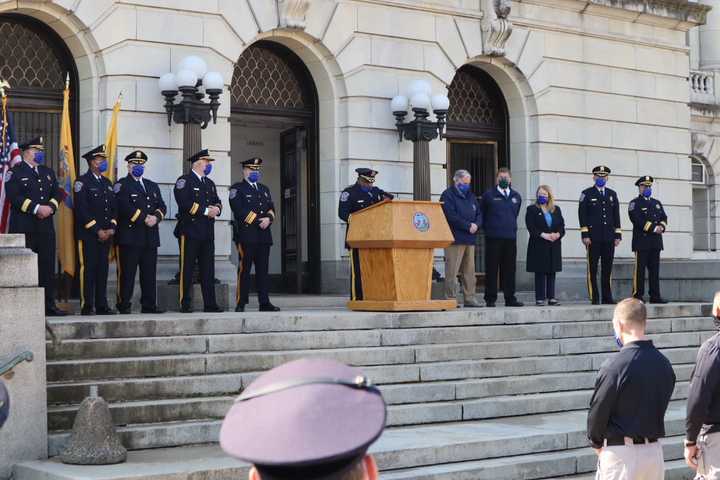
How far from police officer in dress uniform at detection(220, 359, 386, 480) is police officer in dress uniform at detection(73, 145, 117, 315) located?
1156 centimetres

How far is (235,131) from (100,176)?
7.84 metres

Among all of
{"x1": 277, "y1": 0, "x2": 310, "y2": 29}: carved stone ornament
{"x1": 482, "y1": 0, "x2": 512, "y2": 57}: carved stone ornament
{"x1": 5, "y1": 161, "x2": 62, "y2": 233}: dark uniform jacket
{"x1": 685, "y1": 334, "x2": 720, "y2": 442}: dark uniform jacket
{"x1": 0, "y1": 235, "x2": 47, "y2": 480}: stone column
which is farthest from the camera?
{"x1": 482, "y1": 0, "x2": 512, "y2": 57}: carved stone ornament

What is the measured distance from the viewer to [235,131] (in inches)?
843

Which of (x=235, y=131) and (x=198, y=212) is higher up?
(x=235, y=131)

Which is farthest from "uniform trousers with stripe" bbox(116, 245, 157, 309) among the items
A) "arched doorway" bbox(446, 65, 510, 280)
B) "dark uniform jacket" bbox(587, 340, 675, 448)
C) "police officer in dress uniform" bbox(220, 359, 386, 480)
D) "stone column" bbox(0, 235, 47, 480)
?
"police officer in dress uniform" bbox(220, 359, 386, 480)

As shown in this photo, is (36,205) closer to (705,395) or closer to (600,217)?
(705,395)

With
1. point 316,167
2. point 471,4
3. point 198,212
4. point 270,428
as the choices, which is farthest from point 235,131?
point 270,428

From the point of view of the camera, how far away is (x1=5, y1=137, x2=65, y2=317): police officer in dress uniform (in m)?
12.5

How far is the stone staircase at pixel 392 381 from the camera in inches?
377

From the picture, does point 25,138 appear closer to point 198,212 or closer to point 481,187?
point 198,212

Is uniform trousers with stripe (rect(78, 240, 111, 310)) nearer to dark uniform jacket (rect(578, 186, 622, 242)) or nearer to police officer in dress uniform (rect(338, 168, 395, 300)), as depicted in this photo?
police officer in dress uniform (rect(338, 168, 395, 300))

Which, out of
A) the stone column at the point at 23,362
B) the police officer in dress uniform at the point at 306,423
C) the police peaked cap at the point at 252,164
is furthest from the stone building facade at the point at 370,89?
the police officer in dress uniform at the point at 306,423

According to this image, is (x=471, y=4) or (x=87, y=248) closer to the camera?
(x=87, y=248)

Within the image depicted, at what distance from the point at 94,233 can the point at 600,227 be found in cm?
772
